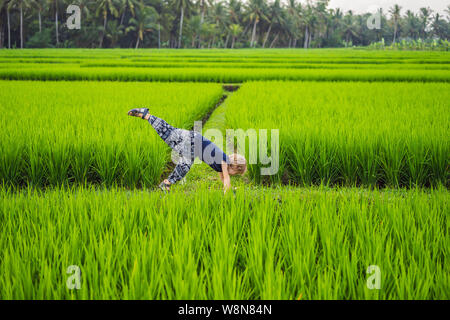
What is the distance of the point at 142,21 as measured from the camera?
37438 millimetres

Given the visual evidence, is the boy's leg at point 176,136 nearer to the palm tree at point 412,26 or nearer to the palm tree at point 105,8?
the palm tree at point 105,8

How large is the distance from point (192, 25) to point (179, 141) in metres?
45.4

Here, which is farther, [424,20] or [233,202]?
[424,20]

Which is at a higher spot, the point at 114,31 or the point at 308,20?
the point at 308,20

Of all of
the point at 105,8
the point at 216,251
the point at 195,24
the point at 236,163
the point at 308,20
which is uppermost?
the point at 308,20

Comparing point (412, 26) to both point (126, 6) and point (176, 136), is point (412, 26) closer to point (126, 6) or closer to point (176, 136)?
point (126, 6)

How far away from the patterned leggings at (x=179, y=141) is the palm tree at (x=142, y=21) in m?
38.5

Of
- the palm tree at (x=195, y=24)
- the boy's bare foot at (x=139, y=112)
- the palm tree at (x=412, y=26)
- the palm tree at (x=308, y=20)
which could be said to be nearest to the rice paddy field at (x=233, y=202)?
the boy's bare foot at (x=139, y=112)

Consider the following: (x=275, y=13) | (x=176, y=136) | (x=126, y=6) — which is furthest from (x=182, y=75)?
(x=275, y=13)

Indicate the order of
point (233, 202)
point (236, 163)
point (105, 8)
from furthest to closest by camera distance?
point (105, 8) < point (236, 163) < point (233, 202)

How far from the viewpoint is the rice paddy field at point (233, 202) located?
1.11 metres

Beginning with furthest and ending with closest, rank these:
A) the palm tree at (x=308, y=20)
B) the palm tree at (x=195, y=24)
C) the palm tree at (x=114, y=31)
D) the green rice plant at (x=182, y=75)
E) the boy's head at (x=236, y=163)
A: the palm tree at (x=308, y=20) → the palm tree at (x=195, y=24) → the palm tree at (x=114, y=31) → the green rice plant at (x=182, y=75) → the boy's head at (x=236, y=163)

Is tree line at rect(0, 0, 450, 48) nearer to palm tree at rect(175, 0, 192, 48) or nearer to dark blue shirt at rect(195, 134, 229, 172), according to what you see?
palm tree at rect(175, 0, 192, 48)

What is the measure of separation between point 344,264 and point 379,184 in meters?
2.14
